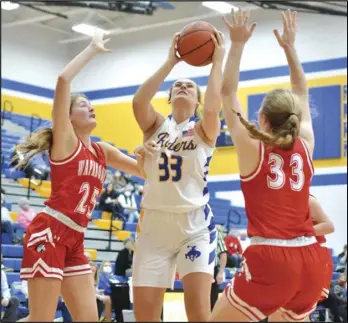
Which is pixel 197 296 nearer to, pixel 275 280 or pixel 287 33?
pixel 275 280

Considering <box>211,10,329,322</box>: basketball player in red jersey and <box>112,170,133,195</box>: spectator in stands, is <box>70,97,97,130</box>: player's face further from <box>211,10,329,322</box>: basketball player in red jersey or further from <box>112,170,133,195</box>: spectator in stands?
<box>112,170,133,195</box>: spectator in stands

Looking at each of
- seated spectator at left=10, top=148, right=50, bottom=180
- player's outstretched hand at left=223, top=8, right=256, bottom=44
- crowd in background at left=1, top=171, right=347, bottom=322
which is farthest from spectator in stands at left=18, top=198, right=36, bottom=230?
player's outstretched hand at left=223, top=8, right=256, bottom=44

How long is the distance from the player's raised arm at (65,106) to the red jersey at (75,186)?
A: 66 mm

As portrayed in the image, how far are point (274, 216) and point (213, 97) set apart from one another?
45.0 inches

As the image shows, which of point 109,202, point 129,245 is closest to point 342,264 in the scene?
point 109,202

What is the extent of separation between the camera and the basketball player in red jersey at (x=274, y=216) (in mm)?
3783

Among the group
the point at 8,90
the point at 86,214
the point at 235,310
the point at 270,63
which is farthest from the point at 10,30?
the point at 235,310

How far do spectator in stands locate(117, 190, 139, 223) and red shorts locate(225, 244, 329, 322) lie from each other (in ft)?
46.0

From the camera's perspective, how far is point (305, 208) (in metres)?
3.99

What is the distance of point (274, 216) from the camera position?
12.8ft

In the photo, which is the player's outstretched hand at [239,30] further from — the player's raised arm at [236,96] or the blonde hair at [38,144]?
the blonde hair at [38,144]

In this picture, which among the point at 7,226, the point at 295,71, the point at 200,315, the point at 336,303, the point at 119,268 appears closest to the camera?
the point at 295,71

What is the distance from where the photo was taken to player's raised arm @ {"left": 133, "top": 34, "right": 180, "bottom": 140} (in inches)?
190

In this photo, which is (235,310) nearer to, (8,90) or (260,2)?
(260,2)
